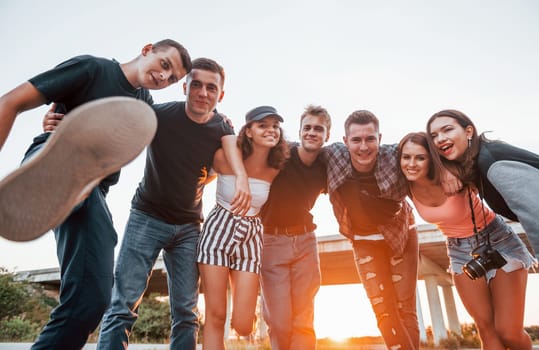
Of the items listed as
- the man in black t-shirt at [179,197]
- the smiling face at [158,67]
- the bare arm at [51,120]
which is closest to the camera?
the bare arm at [51,120]

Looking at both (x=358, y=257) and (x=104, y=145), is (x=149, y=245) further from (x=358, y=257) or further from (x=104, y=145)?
(x=358, y=257)

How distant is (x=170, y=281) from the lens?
2.83 m

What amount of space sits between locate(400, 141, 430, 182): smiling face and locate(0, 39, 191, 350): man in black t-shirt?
2116mm

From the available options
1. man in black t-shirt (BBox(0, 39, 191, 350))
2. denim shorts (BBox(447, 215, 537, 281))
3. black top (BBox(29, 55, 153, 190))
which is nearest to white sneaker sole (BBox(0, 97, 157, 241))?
man in black t-shirt (BBox(0, 39, 191, 350))

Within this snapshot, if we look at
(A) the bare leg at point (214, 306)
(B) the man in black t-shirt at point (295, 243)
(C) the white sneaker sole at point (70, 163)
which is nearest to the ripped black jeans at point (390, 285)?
(B) the man in black t-shirt at point (295, 243)

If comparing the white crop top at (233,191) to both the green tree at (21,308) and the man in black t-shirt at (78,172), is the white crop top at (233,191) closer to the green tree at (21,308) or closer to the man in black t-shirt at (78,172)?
the man in black t-shirt at (78,172)

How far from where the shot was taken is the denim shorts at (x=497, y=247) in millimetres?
2873

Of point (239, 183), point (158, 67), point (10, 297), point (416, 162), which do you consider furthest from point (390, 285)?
point (10, 297)

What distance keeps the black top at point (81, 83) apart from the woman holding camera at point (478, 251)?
2391 mm

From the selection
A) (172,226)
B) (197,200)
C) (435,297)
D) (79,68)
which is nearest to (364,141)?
(197,200)

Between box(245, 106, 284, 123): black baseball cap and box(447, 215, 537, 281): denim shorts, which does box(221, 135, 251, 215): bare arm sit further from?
box(447, 215, 537, 281): denim shorts

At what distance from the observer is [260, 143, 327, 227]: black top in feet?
10.7

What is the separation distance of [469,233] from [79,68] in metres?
3.30

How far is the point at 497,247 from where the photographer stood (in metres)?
2.97
